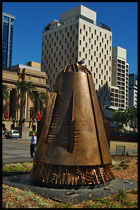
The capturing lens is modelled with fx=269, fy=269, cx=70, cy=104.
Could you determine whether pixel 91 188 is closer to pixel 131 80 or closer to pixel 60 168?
pixel 60 168

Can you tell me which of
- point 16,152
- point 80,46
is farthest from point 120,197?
point 80,46

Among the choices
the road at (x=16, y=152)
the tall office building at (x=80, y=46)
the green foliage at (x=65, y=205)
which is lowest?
the road at (x=16, y=152)

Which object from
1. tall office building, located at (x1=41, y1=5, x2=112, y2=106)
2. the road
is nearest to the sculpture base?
the road

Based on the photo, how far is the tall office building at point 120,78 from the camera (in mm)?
115125

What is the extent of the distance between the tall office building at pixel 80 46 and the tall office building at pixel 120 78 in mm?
11690

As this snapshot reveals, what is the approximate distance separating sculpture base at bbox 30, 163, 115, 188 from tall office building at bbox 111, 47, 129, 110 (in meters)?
107

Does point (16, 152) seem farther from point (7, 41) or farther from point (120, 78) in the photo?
point (7, 41)

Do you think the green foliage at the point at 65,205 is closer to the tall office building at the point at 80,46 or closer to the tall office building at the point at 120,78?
the tall office building at the point at 80,46

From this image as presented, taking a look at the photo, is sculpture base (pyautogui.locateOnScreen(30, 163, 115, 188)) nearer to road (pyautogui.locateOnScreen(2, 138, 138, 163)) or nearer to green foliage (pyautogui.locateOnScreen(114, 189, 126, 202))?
green foliage (pyautogui.locateOnScreen(114, 189, 126, 202))

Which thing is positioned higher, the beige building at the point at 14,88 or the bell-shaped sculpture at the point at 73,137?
the beige building at the point at 14,88

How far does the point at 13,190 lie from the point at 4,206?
1.24 m

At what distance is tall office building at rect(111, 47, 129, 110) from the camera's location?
378 feet

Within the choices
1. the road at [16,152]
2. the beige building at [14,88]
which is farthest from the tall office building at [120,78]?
the road at [16,152]

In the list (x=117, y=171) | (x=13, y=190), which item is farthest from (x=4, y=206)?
(x=117, y=171)
